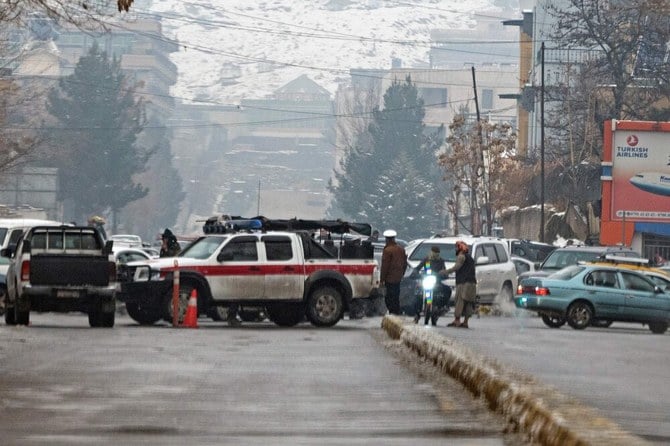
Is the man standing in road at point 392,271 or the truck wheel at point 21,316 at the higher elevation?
the man standing in road at point 392,271

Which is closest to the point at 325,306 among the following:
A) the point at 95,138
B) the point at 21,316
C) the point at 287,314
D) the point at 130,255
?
the point at 287,314

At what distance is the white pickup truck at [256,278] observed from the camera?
29.8m

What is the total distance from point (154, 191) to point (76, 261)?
11607cm

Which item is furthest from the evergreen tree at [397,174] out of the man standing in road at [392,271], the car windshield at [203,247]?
the car windshield at [203,247]

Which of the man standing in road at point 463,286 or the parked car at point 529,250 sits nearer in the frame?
the man standing in road at point 463,286

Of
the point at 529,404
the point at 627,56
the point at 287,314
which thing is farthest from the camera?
the point at 627,56

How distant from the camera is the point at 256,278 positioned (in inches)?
1180

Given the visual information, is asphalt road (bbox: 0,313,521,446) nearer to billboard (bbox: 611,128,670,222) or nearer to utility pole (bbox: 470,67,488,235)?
billboard (bbox: 611,128,670,222)

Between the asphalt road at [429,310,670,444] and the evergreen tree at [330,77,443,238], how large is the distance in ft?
311

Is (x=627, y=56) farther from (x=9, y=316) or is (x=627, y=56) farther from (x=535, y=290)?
(x=9, y=316)

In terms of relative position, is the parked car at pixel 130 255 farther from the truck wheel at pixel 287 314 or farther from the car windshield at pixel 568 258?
the truck wheel at pixel 287 314

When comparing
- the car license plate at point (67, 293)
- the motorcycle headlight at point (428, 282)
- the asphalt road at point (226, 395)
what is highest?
the motorcycle headlight at point (428, 282)

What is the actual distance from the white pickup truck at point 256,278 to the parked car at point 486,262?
884 centimetres

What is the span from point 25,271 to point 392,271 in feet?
25.1
